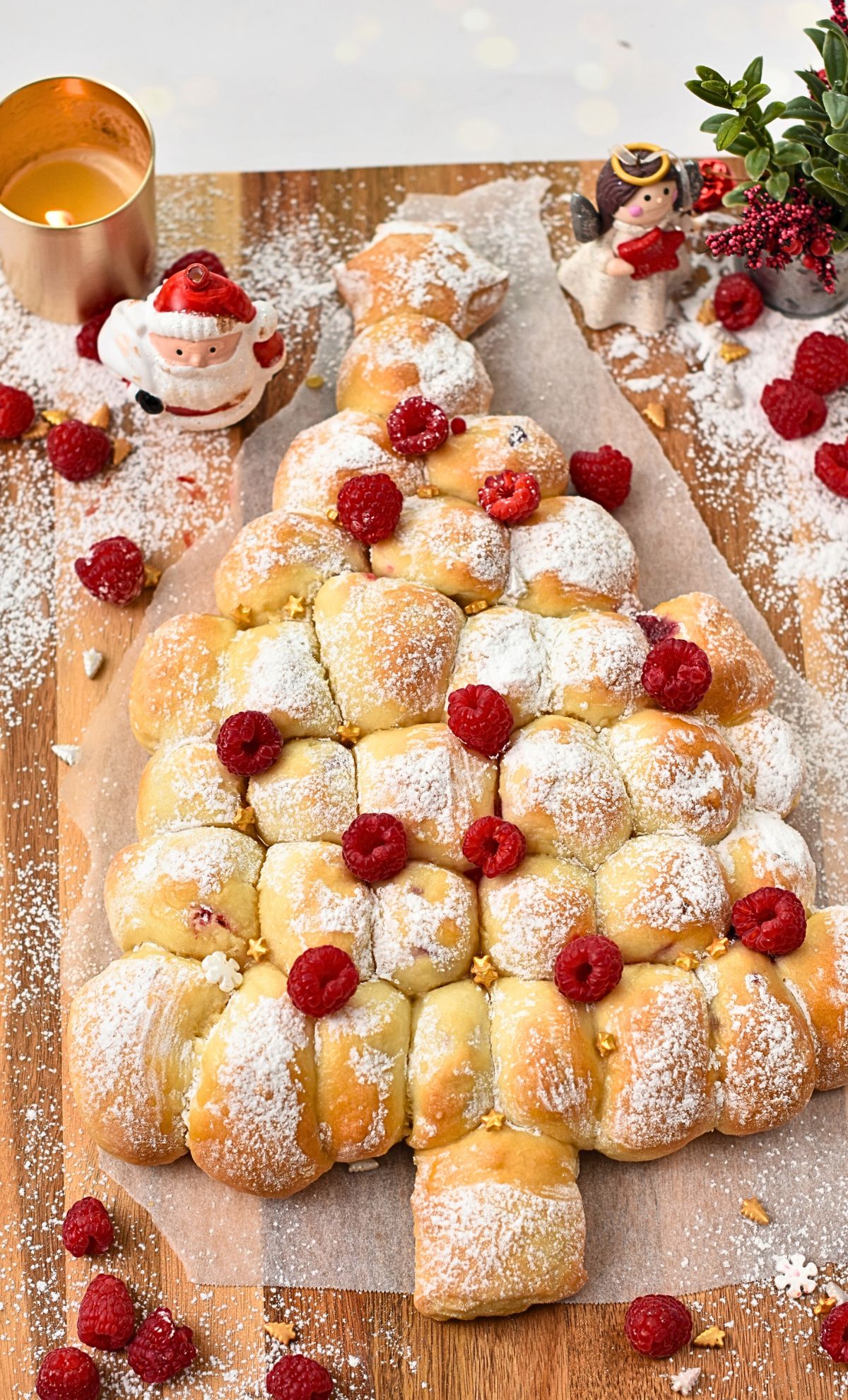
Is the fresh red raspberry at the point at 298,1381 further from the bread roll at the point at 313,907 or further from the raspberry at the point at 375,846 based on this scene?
the raspberry at the point at 375,846

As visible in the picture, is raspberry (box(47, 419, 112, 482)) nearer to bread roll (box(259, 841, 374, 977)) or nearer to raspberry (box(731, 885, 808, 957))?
bread roll (box(259, 841, 374, 977))

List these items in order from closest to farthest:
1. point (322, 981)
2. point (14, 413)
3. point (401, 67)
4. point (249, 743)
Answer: point (322, 981) < point (249, 743) < point (14, 413) < point (401, 67)

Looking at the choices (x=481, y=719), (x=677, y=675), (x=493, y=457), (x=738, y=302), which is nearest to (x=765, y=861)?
(x=677, y=675)

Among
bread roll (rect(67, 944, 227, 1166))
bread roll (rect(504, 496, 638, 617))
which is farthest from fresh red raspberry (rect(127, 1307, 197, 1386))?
bread roll (rect(504, 496, 638, 617))

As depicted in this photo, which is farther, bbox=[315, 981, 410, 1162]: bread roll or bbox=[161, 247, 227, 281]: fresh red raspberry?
bbox=[161, 247, 227, 281]: fresh red raspberry

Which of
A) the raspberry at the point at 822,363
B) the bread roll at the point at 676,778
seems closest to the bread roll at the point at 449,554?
the bread roll at the point at 676,778

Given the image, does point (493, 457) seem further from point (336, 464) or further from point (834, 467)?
point (834, 467)
